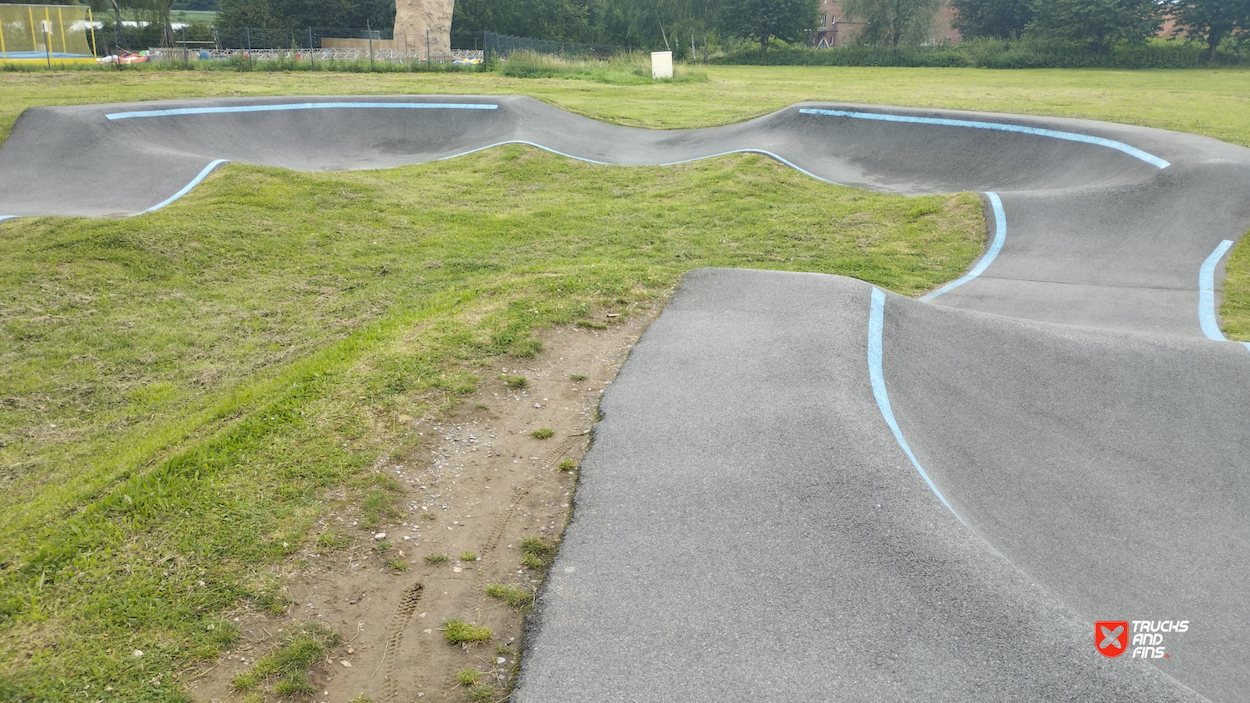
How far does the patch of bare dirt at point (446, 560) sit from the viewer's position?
3.62 m

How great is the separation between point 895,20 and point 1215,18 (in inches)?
670

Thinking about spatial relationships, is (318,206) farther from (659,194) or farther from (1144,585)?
(1144,585)

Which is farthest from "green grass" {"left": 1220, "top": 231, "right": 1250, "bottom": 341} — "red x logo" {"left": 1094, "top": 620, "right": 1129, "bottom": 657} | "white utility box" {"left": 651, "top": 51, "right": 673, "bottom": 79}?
"white utility box" {"left": 651, "top": 51, "right": 673, "bottom": 79}

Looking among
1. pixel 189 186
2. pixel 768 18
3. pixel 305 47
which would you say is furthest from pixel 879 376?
pixel 768 18

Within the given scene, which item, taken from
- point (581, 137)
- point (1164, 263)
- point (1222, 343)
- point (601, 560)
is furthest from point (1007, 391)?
point (581, 137)

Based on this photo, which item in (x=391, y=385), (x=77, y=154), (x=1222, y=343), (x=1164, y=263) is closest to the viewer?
(x=391, y=385)

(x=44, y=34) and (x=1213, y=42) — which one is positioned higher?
(x=1213, y=42)

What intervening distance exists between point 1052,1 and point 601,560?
53.8m

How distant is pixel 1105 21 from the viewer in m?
42.2

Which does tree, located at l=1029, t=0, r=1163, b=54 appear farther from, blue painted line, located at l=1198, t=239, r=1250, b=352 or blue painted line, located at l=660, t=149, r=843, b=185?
blue painted line, located at l=1198, t=239, r=1250, b=352

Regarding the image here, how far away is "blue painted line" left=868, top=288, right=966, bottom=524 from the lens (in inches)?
194

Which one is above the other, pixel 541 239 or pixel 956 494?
pixel 541 239

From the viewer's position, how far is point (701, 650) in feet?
11.8

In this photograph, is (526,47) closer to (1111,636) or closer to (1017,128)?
(1017,128)
